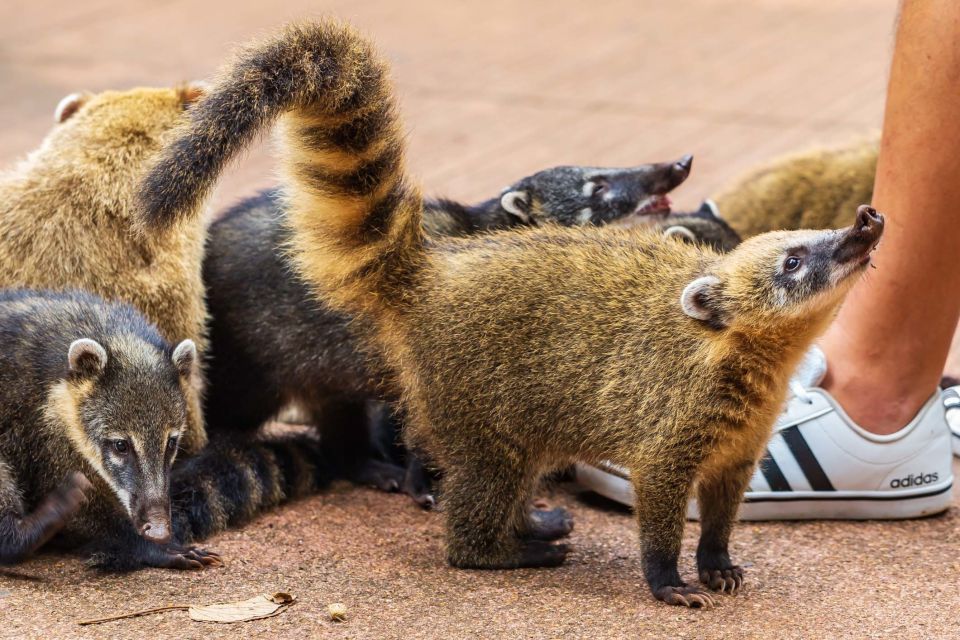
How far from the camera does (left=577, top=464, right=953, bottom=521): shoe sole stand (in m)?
4.86

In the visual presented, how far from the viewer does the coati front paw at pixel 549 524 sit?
4668 mm

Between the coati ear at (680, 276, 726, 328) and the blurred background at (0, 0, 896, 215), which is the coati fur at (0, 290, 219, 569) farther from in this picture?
the blurred background at (0, 0, 896, 215)

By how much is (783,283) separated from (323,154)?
4.83 ft

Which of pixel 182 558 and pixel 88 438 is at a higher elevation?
pixel 88 438

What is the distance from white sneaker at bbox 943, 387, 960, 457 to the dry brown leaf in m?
2.83

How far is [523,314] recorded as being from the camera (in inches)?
171

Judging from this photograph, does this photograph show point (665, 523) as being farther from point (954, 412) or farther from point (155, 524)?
point (954, 412)

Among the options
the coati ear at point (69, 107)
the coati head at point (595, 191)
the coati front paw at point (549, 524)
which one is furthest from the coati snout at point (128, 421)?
the coati head at point (595, 191)

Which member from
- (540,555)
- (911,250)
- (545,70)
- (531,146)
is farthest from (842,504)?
(545,70)

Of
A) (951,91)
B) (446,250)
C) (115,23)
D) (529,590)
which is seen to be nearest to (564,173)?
(446,250)

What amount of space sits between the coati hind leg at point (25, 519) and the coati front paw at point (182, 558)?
0.30 metres

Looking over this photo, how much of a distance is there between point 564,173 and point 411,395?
1.72m

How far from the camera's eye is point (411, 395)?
4.51m

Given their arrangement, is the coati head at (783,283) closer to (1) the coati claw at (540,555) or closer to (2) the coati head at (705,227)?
(1) the coati claw at (540,555)
